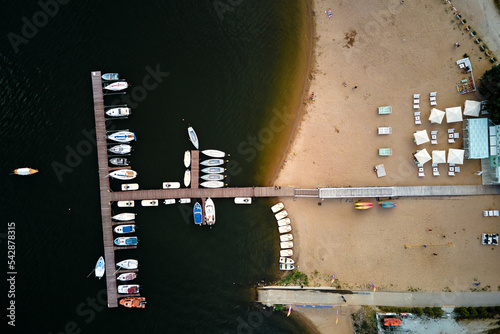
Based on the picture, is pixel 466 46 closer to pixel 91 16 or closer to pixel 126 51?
pixel 126 51

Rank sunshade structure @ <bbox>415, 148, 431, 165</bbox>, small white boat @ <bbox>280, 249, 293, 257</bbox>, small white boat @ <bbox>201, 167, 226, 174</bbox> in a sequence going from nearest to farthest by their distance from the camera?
sunshade structure @ <bbox>415, 148, 431, 165</bbox> < small white boat @ <bbox>201, 167, 226, 174</bbox> < small white boat @ <bbox>280, 249, 293, 257</bbox>

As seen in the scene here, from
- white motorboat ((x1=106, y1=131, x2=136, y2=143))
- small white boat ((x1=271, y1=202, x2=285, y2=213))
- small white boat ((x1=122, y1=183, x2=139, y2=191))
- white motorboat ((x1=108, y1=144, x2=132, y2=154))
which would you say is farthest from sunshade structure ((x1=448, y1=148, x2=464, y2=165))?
white motorboat ((x1=108, y1=144, x2=132, y2=154))

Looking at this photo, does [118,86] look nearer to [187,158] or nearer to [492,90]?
[187,158]

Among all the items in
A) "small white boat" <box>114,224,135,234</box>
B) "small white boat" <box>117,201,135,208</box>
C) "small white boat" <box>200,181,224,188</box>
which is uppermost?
"small white boat" <box>200,181,224,188</box>

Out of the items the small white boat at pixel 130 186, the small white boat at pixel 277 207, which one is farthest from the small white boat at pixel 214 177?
the small white boat at pixel 130 186

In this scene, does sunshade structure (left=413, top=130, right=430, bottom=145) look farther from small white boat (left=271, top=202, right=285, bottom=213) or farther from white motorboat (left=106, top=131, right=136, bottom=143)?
white motorboat (left=106, top=131, right=136, bottom=143)

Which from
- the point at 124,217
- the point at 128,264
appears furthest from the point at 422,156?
the point at 128,264

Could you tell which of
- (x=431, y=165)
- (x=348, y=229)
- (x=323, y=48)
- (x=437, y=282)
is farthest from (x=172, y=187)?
(x=437, y=282)
